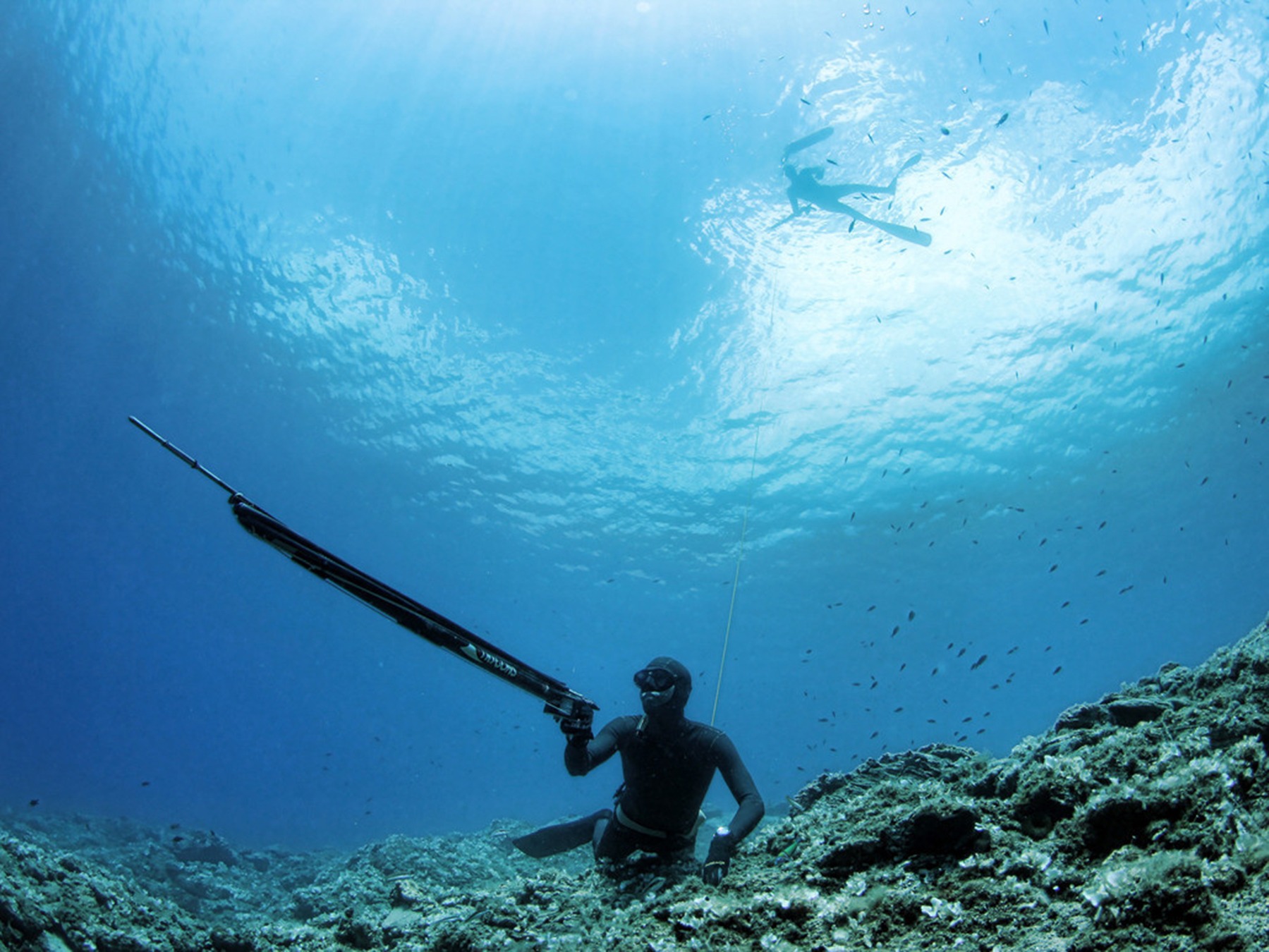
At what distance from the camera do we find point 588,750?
484 cm

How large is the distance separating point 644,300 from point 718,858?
73.5ft

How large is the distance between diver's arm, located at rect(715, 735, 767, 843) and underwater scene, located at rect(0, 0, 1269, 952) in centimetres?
4

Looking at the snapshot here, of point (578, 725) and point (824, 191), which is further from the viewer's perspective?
point (824, 191)

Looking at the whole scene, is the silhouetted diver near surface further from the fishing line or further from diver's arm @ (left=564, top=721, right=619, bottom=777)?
diver's arm @ (left=564, top=721, right=619, bottom=777)

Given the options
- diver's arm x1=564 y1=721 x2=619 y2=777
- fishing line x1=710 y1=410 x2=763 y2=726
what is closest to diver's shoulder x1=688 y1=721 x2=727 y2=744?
fishing line x1=710 y1=410 x2=763 y2=726

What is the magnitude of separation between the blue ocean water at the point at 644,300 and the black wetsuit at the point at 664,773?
16.1 ft

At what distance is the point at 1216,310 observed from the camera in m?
22.0

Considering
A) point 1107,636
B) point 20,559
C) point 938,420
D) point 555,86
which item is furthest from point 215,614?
point 1107,636

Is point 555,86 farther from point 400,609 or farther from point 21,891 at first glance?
point 21,891

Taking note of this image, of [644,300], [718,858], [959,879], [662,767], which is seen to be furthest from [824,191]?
[959,879]

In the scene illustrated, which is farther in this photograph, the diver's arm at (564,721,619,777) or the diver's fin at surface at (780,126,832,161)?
the diver's fin at surface at (780,126,832,161)

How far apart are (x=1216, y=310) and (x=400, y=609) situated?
30.2m

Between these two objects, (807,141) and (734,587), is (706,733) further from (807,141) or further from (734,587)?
(807,141)

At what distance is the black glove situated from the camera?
385 centimetres
